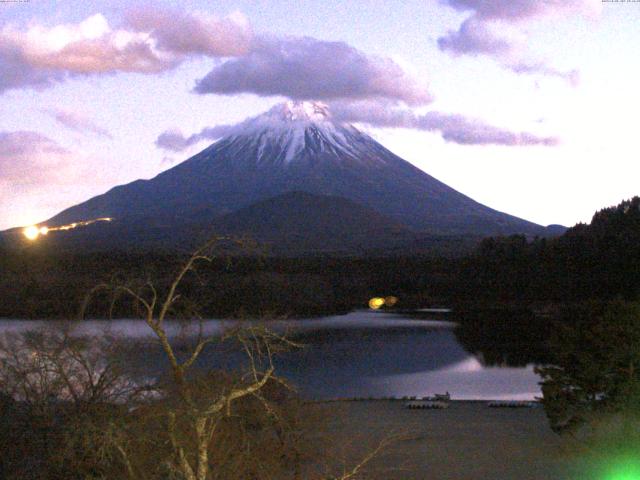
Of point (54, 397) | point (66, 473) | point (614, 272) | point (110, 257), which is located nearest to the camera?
point (66, 473)

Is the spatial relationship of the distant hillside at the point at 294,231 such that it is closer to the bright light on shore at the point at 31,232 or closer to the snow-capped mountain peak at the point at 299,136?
the snow-capped mountain peak at the point at 299,136

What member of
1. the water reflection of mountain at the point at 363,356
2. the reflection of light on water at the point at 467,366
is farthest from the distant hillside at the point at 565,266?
the reflection of light on water at the point at 467,366

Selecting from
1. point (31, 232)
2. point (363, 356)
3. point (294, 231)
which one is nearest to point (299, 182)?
point (294, 231)

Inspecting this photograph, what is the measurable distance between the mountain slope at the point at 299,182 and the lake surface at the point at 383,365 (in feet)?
222

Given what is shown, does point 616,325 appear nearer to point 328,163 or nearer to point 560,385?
point 560,385

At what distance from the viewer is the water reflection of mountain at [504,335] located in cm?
2966

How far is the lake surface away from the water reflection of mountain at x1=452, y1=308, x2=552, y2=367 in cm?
79

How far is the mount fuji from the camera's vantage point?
102613 millimetres

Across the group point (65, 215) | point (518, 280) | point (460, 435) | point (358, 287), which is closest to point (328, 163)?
point (65, 215)

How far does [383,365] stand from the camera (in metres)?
27.7

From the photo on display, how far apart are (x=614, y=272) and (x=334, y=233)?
5688 centimetres

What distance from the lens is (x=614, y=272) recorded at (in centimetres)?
4462

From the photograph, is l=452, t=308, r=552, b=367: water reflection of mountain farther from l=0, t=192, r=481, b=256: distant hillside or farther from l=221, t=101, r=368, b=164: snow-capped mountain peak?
l=221, t=101, r=368, b=164: snow-capped mountain peak

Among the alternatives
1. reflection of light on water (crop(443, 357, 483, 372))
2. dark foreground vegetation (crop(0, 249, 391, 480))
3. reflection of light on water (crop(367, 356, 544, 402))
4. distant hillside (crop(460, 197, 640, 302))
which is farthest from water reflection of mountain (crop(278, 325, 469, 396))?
dark foreground vegetation (crop(0, 249, 391, 480))
